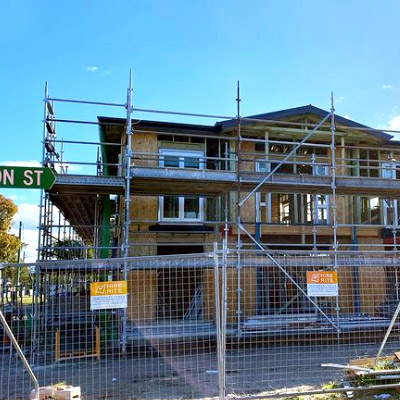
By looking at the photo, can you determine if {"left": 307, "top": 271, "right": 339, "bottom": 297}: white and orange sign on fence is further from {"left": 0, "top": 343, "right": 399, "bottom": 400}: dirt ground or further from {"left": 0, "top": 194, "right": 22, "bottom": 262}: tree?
{"left": 0, "top": 194, "right": 22, "bottom": 262}: tree

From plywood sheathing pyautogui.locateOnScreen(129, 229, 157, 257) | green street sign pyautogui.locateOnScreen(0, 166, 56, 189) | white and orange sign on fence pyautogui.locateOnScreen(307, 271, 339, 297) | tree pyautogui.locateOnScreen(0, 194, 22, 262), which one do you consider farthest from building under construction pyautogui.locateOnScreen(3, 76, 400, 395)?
tree pyautogui.locateOnScreen(0, 194, 22, 262)

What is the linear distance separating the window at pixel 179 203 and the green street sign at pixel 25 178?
7.55 meters

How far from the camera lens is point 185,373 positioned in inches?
340

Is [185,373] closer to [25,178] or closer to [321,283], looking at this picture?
[321,283]

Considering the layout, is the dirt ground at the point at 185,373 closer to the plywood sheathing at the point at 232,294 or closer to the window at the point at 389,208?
the plywood sheathing at the point at 232,294

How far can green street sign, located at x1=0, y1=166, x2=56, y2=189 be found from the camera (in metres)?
5.48

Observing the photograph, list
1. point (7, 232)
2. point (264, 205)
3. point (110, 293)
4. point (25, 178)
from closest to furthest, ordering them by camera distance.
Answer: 1. point (25, 178)
2. point (110, 293)
3. point (264, 205)
4. point (7, 232)

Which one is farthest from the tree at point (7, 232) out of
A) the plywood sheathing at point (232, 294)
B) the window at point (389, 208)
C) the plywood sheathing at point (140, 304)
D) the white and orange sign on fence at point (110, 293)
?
the white and orange sign on fence at point (110, 293)

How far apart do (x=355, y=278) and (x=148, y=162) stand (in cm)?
660

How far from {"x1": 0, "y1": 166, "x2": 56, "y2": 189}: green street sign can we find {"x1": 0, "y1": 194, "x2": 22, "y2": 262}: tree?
29.6 metres

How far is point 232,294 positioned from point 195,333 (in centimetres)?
200

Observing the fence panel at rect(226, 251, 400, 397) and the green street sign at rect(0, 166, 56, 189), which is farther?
the fence panel at rect(226, 251, 400, 397)

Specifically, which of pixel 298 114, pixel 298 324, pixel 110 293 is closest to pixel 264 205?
pixel 298 114

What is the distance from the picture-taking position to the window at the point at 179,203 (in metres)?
13.3
